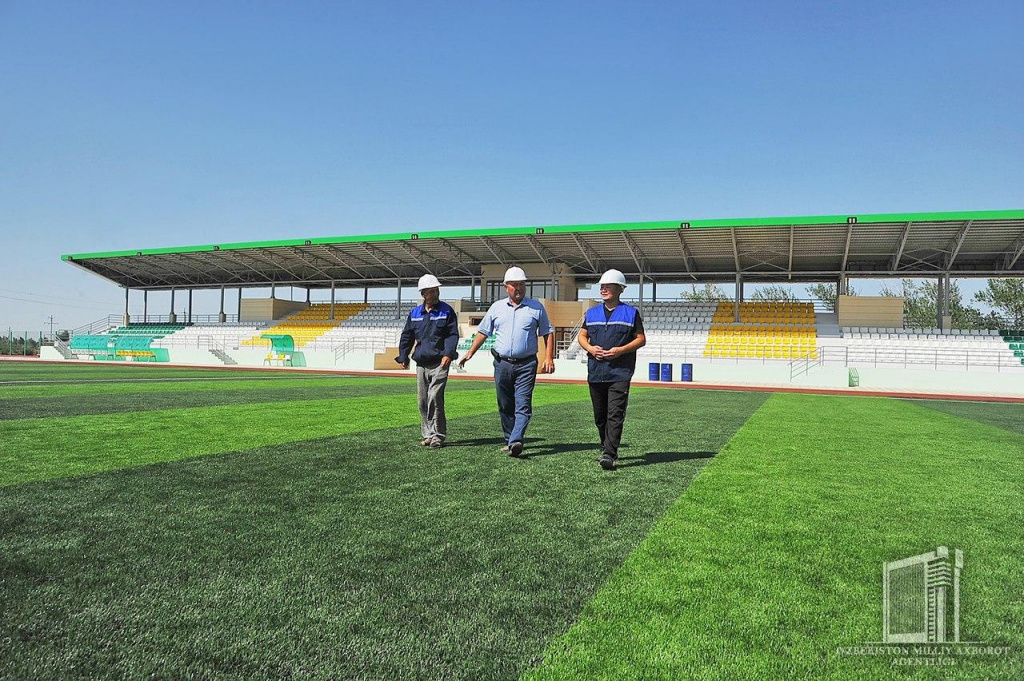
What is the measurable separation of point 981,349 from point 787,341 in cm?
832

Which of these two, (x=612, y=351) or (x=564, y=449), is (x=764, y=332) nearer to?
(x=564, y=449)

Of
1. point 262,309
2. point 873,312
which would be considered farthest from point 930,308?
point 262,309

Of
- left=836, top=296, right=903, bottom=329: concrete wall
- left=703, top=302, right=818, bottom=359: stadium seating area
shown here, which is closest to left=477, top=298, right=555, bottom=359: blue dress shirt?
left=703, top=302, right=818, bottom=359: stadium seating area

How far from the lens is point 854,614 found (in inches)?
109

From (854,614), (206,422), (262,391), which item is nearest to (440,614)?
(854,614)

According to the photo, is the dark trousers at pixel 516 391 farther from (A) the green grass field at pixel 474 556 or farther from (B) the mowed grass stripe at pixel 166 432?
(B) the mowed grass stripe at pixel 166 432

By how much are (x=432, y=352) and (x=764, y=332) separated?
32.3 metres

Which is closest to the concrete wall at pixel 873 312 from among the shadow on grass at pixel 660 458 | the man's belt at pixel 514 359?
the shadow on grass at pixel 660 458

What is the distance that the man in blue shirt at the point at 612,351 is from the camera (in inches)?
233

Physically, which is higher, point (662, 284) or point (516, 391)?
point (662, 284)

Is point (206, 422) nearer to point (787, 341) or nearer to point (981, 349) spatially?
point (787, 341)

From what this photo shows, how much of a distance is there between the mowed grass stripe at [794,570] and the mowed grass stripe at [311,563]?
0.21m

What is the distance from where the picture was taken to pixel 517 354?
6.60m

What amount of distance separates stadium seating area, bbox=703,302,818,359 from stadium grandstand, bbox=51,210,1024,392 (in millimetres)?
152
